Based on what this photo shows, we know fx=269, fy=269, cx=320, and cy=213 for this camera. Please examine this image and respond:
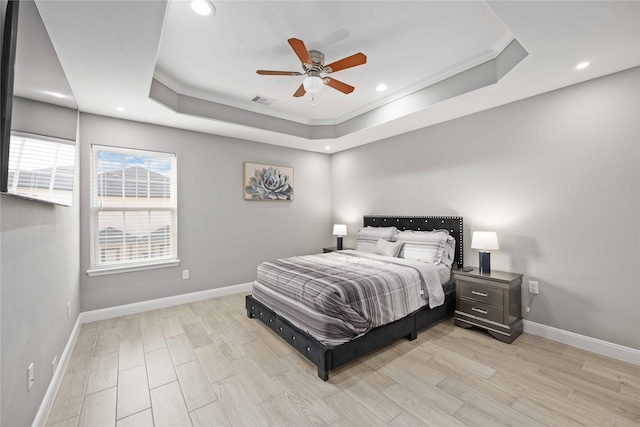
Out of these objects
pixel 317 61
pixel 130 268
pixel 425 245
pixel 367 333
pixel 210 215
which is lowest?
pixel 367 333

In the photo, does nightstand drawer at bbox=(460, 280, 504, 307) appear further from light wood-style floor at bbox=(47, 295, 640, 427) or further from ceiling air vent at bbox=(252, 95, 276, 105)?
ceiling air vent at bbox=(252, 95, 276, 105)

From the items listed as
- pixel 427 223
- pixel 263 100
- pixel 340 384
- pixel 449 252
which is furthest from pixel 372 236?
pixel 263 100

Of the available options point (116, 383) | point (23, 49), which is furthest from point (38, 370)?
point (23, 49)

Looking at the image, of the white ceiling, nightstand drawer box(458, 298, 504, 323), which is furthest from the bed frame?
the white ceiling

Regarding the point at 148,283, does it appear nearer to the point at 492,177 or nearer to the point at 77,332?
the point at 77,332

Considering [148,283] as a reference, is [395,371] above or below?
below

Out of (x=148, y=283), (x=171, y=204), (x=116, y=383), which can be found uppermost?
(x=171, y=204)

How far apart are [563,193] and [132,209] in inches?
201

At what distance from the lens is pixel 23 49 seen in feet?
4.20

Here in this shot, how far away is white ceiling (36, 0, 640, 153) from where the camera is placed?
5.90 ft

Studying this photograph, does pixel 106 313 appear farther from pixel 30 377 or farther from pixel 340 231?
pixel 340 231

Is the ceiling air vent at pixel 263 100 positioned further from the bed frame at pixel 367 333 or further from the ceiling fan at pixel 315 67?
the bed frame at pixel 367 333

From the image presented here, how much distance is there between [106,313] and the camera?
3367mm

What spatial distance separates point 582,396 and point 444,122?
3193 mm
